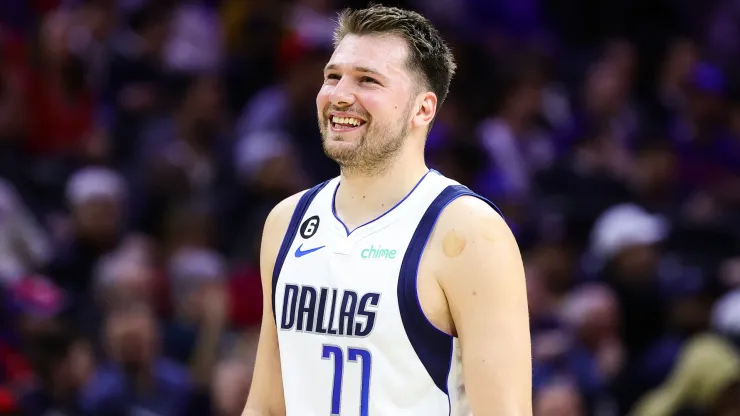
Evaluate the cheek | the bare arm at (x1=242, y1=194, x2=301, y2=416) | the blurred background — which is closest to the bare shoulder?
the cheek

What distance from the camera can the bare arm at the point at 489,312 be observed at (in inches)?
132

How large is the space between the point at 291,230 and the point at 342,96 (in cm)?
49

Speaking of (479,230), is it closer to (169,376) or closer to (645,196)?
(169,376)

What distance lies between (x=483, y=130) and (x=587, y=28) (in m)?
2.27

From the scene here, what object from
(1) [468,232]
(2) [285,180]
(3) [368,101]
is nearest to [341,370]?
(1) [468,232]

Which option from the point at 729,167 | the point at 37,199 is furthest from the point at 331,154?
the point at 729,167

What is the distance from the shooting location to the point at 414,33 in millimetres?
3666

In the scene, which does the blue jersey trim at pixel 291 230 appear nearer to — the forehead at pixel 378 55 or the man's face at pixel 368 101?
the man's face at pixel 368 101

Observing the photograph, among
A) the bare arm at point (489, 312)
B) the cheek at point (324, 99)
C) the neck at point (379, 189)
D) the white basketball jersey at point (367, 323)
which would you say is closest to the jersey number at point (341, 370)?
the white basketball jersey at point (367, 323)

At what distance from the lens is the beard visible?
3594 millimetres

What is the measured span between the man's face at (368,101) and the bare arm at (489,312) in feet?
1.14

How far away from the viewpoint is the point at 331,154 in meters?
3.62

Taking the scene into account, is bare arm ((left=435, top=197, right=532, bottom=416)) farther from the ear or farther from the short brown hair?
the short brown hair

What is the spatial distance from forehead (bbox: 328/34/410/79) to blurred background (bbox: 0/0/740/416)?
12.0ft
